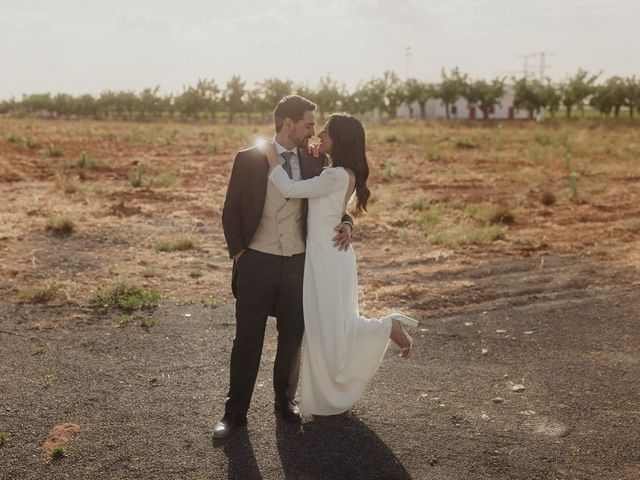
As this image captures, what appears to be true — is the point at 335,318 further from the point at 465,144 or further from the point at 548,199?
the point at 465,144

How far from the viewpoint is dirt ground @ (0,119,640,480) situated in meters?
4.50

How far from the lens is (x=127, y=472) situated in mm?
4262

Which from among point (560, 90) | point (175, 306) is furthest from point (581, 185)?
point (560, 90)

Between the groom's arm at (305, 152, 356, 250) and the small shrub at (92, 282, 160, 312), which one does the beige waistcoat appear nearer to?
the groom's arm at (305, 152, 356, 250)

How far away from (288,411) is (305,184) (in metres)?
1.56

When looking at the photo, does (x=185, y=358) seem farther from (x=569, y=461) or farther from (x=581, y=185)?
(x=581, y=185)

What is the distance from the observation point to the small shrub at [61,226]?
472 inches

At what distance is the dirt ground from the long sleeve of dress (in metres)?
1.55

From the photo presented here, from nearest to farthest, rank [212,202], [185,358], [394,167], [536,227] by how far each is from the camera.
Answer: [185,358] < [536,227] < [212,202] < [394,167]

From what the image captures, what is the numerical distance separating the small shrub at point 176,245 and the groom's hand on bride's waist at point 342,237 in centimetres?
677

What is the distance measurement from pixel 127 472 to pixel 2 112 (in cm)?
8626

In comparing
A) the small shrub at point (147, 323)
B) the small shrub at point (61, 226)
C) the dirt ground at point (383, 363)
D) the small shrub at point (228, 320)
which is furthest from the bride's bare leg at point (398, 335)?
the small shrub at point (61, 226)

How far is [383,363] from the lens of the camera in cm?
632

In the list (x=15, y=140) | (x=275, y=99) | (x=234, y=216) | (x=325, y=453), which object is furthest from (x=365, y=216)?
(x=275, y=99)
